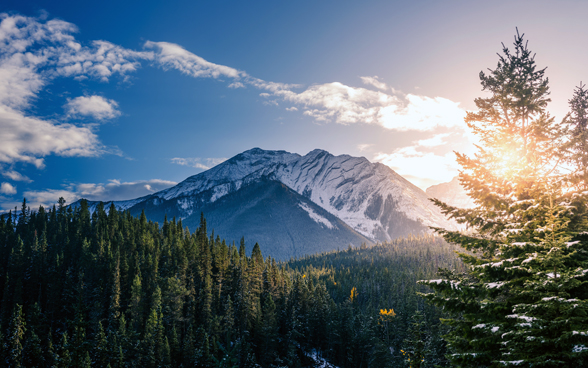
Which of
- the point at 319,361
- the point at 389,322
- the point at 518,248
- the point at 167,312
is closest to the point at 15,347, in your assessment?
the point at 167,312

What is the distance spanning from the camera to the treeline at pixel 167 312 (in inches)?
2507

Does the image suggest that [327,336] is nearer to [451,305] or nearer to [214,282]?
[214,282]

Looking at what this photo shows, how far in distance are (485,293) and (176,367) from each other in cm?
7123

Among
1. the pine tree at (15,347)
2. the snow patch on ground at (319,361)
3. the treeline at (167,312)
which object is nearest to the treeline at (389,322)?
the treeline at (167,312)

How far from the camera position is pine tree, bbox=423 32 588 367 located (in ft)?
30.3

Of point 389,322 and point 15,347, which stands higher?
point 15,347

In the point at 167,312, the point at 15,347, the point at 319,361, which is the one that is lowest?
the point at 319,361

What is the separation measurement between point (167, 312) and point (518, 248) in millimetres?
84010

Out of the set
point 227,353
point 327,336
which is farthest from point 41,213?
point 327,336

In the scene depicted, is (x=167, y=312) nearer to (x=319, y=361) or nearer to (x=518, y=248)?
(x=319, y=361)

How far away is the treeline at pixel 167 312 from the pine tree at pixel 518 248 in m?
52.0

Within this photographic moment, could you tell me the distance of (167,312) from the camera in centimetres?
7875

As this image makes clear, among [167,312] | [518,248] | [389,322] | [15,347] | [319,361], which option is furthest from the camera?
[389,322]

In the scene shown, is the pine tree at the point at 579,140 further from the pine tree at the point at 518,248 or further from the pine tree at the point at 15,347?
the pine tree at the point at 15,347
